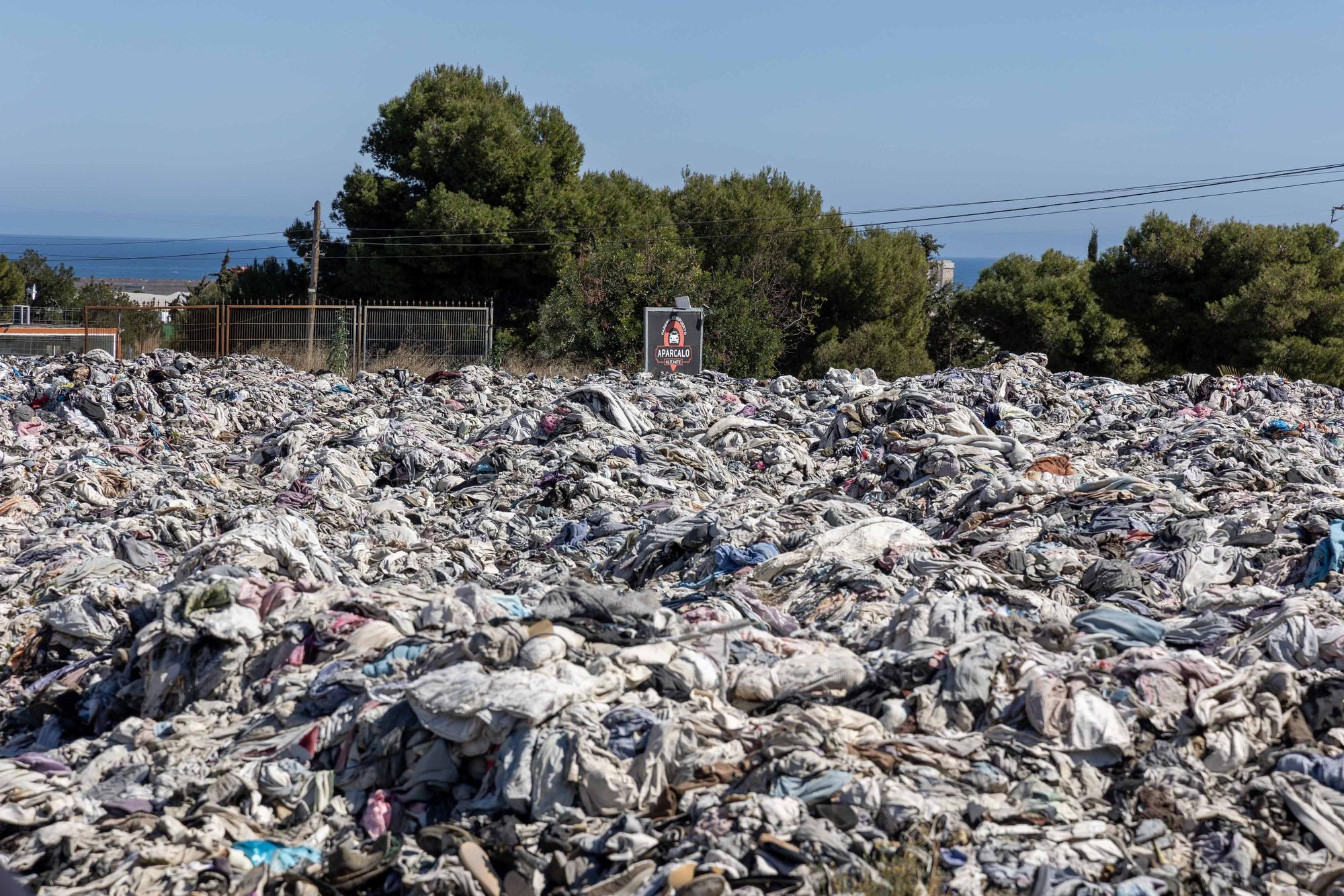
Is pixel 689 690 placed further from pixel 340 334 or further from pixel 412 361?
pixel 340 334

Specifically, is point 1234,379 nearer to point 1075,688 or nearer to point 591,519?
point 591,519

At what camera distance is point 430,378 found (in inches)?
643

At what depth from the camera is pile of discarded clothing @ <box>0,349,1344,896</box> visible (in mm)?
3537

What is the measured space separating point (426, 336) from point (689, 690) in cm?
1637

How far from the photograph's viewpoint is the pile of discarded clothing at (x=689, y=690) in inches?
139

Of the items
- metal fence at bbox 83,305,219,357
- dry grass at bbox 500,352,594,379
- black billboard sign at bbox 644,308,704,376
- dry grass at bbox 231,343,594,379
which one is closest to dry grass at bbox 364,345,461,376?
dry grass at bbox 231,343,594,379

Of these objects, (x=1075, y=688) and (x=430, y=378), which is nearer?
(x=1075, y=688)

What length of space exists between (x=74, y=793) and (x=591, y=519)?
4.65m

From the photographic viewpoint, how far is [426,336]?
19.8 metres

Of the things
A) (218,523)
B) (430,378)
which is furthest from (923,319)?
(218,523)

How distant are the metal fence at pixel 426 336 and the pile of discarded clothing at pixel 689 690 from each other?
34.0 feet

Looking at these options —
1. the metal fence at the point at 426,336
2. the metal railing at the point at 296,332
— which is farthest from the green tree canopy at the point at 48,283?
the metal fence at the point at 426,336

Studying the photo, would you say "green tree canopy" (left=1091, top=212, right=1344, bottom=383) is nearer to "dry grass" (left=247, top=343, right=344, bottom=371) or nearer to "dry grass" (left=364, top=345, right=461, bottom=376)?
"dry grass" (left=364, top=345, right=461, bottom=376)

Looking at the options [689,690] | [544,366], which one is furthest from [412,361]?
[689,690]
